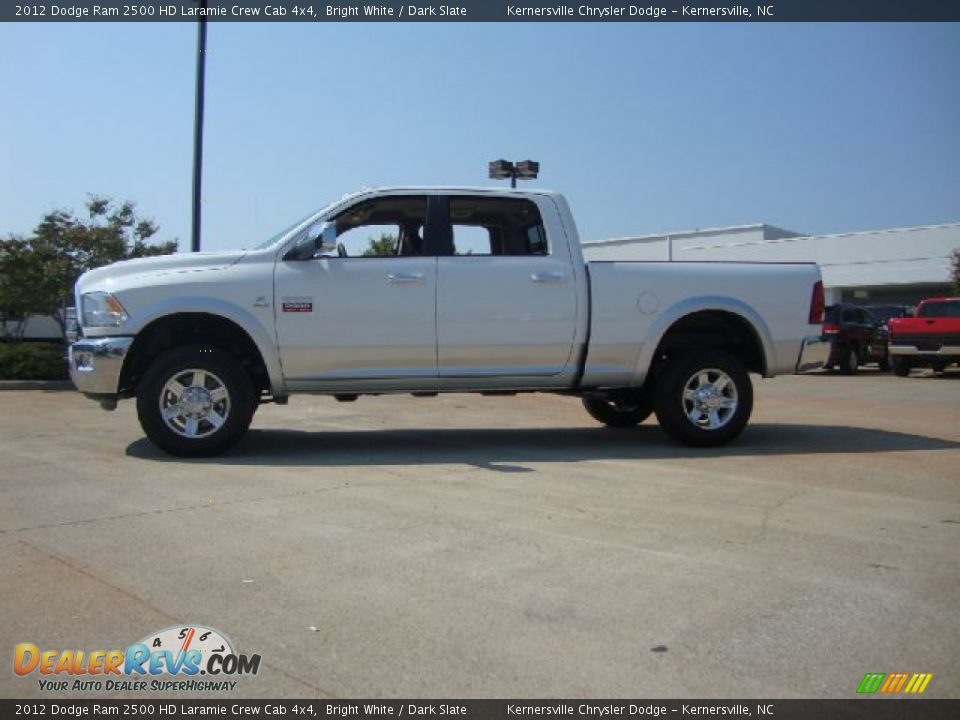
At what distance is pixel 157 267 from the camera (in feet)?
23.0

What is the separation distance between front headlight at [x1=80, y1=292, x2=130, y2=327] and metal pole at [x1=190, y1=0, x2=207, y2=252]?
7151 mm

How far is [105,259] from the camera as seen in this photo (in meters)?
17.9

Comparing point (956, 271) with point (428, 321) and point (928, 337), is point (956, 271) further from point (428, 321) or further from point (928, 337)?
point (428, 321)

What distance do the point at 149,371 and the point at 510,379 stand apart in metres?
2.92

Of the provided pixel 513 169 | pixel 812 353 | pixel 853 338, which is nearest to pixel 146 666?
pixel 812 353

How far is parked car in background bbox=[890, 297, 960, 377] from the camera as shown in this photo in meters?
18.5

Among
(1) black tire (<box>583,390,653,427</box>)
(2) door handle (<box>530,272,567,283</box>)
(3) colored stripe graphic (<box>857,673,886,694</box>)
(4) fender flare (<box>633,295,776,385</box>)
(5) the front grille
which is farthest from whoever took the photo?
(5) the front grille

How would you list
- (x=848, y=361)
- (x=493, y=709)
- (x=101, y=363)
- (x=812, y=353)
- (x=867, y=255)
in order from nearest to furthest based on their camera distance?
(x=493, y=709)
(x=101, y=363)
(x=812, y=353)
(x=848, y=361)
(x=867, y=255)

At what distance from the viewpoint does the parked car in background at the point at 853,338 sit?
66.0 feet

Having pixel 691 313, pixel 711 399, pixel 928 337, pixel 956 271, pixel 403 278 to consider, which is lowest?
pixel 711 399

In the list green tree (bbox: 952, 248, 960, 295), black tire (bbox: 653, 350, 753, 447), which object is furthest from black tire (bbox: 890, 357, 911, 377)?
green tree (bbox: 952, 248, 960, 295)

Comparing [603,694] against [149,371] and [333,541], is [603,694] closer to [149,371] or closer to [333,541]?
[333,541]

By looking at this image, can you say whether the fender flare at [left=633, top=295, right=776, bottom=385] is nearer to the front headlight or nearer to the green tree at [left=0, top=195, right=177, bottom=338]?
the front headlight

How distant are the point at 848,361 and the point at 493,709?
19.6 metres
